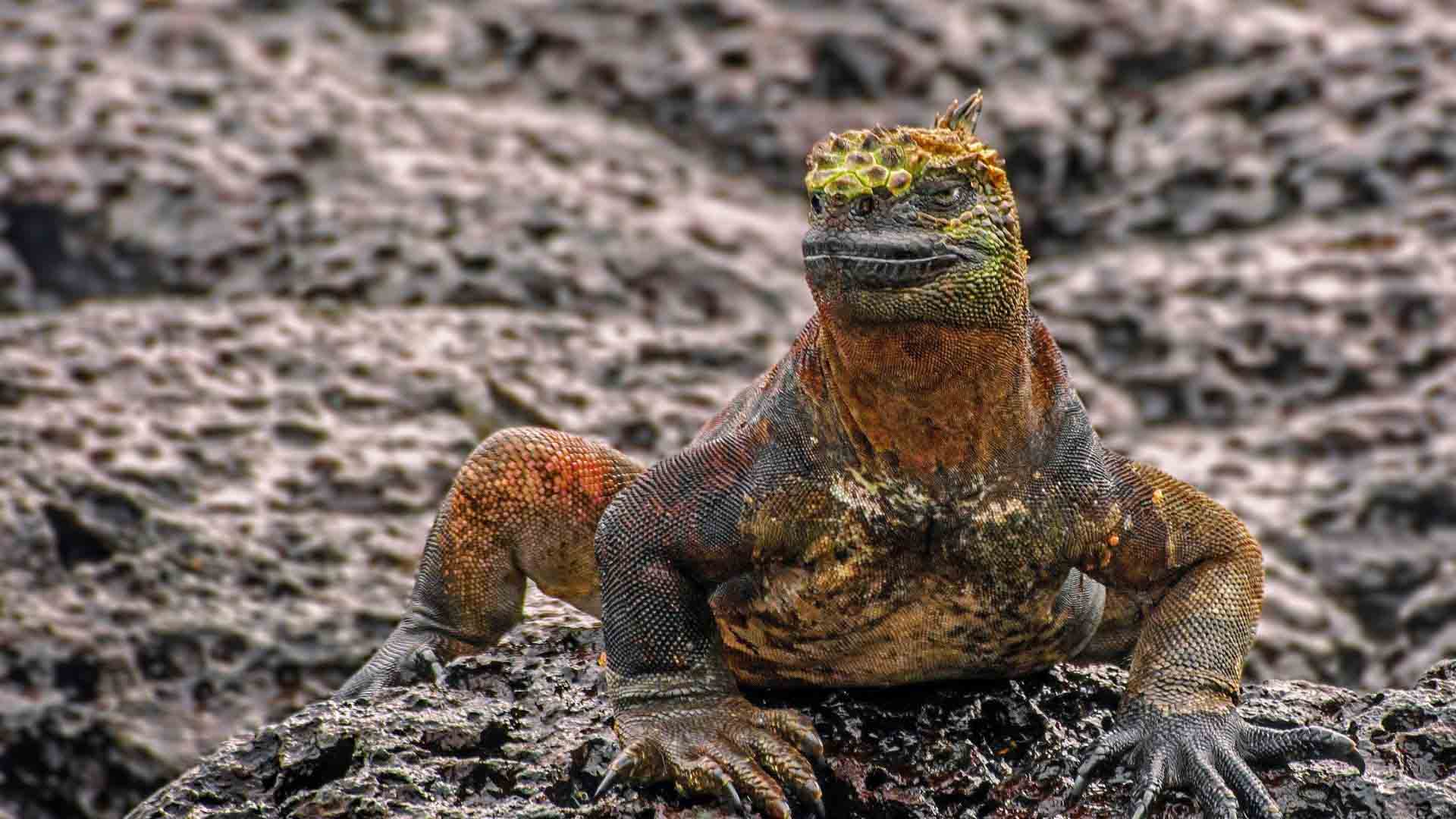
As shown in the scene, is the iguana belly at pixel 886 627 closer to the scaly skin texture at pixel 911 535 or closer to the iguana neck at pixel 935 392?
the scaly skin texture at pixel 911 535

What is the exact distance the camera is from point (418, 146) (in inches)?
433

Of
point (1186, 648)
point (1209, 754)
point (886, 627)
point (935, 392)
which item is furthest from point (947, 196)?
point (1209, 754)

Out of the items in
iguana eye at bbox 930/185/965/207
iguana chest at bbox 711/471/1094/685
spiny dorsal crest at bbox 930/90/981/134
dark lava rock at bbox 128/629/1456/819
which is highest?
spiny dorsal crest at bbox 930/90/981/134

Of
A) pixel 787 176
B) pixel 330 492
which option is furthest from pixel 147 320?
pixel 787 176

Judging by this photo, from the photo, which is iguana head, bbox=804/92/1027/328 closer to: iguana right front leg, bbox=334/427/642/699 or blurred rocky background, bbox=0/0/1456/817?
iguana right front leg, bbox=334/427/642/699

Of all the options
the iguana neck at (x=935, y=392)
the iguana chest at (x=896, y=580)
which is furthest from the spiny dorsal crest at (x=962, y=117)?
the iguana chest at (x=896, y=580)

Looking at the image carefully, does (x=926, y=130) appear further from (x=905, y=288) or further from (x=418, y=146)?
(x=418, y=146)

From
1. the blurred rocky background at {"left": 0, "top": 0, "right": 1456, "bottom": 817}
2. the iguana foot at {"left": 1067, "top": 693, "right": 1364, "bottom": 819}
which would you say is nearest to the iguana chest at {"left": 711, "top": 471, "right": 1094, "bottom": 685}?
the iguana foot at {"left": 1067, "top": 693, "right": 1364, "bottom": 819}

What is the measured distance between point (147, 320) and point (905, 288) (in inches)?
245

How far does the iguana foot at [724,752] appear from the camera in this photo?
4469 mm

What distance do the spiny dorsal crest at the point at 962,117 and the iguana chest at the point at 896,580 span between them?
92 centimetres

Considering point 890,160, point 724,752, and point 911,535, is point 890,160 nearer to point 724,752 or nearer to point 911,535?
point 911,535

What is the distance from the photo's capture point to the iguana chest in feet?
15.3

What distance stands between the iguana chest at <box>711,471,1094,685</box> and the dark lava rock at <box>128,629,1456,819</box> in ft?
0.60
